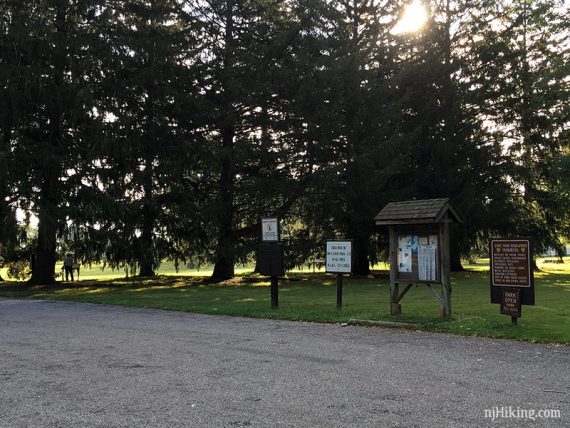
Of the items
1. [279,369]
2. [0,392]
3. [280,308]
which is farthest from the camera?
[280,308]

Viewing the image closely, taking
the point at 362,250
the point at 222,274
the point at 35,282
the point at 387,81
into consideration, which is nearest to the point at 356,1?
the point at 387,81

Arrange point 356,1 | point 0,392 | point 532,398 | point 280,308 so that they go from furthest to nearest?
point 356,1 → point 280,308 → point 0,392 → point 532,398

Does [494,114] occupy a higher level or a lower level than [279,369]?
higher

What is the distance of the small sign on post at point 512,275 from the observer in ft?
31.5

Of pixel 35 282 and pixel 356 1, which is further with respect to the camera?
pixel 356 1

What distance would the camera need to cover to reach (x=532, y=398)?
5.28m

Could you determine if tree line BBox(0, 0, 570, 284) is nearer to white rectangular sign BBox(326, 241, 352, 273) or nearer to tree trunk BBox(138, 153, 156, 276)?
tree trunk BBox(138, 153, 156, 276)

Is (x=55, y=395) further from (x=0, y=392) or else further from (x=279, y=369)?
A: (x=279, y=369)

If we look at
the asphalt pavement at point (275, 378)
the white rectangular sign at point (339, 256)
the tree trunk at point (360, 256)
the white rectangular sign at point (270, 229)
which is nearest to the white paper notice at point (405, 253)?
the white rectangular sign at point (339, 256)

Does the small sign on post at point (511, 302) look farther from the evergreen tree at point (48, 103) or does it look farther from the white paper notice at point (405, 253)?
the evergreen tree at point (48, 103)

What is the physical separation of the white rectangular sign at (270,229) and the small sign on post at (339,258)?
4.51 feet

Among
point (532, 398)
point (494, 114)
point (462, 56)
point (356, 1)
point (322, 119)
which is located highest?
point (356, 1)

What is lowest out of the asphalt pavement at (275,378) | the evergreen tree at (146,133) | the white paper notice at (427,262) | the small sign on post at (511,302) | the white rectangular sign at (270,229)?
the asphalt pavement at (275,378)

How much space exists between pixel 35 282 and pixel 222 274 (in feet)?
29.4
